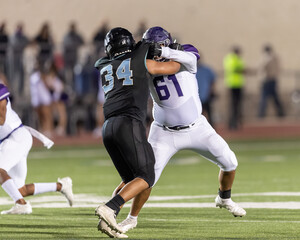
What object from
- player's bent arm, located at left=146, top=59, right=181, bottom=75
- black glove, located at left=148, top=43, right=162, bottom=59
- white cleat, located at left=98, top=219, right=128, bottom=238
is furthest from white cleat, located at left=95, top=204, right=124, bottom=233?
black glove, located at left=148, top=43, right=162, bottom=59

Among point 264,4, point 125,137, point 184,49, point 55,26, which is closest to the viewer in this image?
point 125,137

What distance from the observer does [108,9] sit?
31625 millimetres

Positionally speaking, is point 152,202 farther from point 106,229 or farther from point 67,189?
point 106,229

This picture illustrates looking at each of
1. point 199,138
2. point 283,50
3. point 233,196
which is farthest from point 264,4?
point 199,138

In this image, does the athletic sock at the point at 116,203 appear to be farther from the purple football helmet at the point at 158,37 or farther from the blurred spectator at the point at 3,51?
the blurred spectator at the point at 3,51

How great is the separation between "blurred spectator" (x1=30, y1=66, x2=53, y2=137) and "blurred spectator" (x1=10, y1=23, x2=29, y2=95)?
460 mm

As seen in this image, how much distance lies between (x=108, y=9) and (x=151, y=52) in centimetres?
2405

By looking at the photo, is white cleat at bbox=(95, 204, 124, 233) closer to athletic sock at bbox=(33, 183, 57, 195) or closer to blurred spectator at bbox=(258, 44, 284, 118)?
athletic sock at bbox=(33, 183, 57, 195)

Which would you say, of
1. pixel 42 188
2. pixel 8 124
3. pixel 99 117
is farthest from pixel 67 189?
pixel 99 117

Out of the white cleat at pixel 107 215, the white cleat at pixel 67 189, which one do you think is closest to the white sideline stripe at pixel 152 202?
the white cleat at pixel 67 189

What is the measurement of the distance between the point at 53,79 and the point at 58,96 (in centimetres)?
49

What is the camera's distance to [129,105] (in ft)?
25.3

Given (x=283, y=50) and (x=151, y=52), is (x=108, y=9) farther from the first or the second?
(x=151, y=52)

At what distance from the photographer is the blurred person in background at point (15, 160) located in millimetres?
9117
